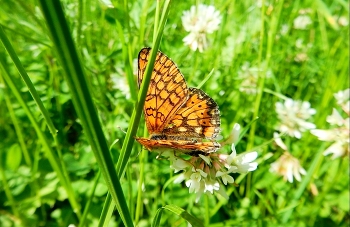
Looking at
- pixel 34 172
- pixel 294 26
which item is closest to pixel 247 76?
pixel 294 26

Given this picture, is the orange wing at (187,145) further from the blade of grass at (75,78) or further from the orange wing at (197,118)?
the blade of grass at (75,78)

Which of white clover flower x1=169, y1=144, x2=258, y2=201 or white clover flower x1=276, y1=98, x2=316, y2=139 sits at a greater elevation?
white clover flower x1=169, y1=144, x2=258, y2=201

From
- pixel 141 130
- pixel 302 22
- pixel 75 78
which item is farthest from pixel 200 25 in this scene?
pixel 75 78

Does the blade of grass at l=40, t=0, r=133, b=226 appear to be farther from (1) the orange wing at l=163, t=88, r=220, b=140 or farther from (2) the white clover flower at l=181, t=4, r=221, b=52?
(2) the white clover flower at l=181, t=4, r=221, b=52

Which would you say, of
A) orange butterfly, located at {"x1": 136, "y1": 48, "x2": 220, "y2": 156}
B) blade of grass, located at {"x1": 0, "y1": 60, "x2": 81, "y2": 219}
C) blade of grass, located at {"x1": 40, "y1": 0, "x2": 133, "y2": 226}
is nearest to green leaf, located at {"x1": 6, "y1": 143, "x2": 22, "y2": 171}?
blade of grass, located at {"x1": 0, "y1": 60, "x2": 81, "y2": 219}

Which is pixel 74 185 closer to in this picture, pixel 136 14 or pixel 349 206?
pixel 136 14

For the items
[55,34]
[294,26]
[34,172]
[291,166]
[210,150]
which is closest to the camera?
[55,34]
